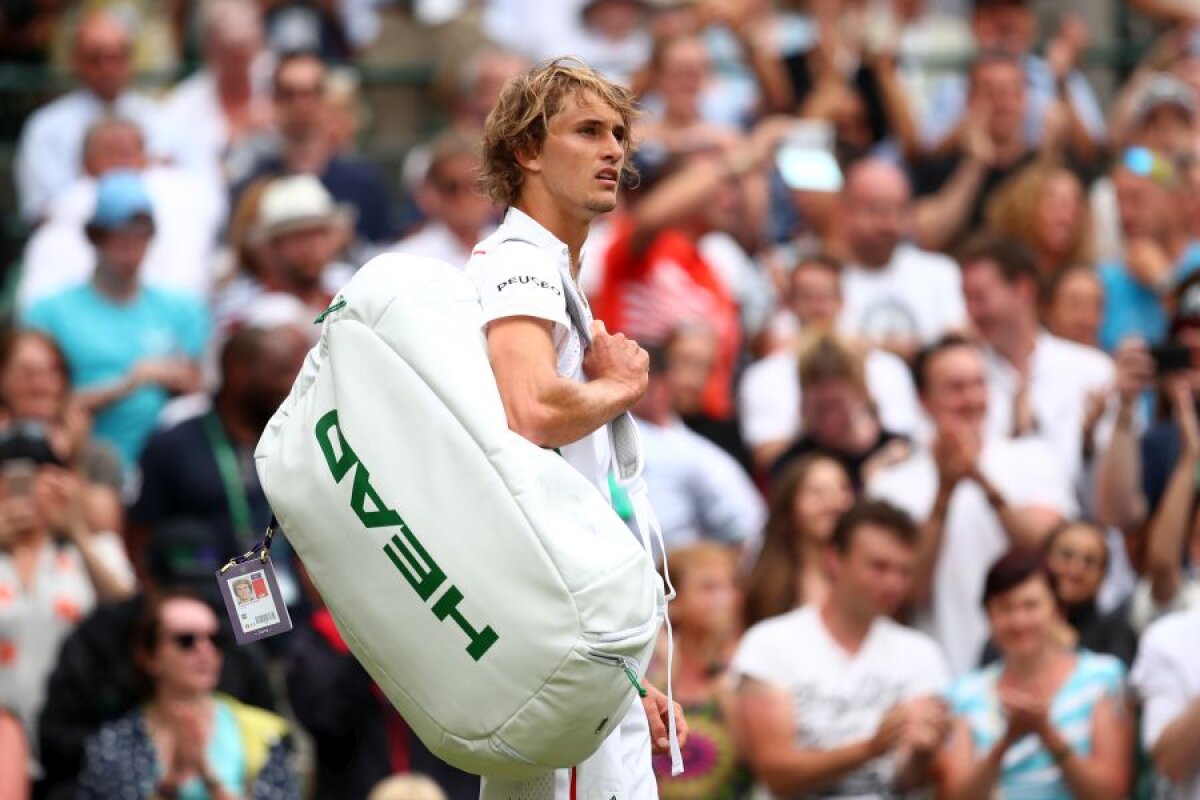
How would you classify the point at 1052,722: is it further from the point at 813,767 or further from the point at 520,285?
the point at 520,285

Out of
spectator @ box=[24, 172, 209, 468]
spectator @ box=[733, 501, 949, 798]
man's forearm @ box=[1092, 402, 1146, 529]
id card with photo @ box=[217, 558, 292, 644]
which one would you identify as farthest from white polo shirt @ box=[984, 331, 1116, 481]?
id card with photo @ box=[217, 558, 292, 644]

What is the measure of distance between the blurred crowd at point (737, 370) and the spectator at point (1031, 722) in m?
0.01

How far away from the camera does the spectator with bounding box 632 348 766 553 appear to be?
9.94 metres

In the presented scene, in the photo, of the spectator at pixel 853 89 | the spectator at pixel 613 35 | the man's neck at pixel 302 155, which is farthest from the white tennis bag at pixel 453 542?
the spectator at pixel 613 35

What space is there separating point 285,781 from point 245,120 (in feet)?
18.3

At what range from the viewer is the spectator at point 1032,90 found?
44.5 feet

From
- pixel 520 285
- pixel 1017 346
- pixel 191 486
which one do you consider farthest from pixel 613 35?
pixel 520 285

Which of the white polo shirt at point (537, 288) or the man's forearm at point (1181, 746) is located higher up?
the white polo shirt at point (537, 288)

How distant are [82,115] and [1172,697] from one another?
7.08 metres

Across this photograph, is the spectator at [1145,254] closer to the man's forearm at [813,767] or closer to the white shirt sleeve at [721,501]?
the white shirt sleeve at [721,501]

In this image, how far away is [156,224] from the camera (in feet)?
37.6

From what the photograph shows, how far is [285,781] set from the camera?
8.33 meters

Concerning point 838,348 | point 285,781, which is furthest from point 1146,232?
point 285,781

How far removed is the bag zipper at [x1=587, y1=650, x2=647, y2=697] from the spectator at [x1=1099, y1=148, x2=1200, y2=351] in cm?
667
